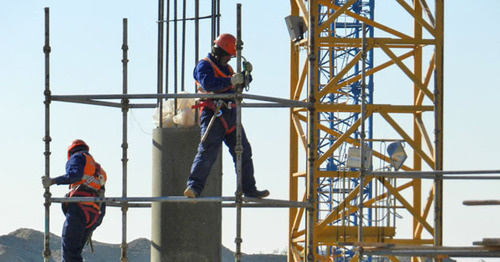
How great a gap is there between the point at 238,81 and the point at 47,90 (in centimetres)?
198

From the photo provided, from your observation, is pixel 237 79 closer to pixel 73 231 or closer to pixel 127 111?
pixel 127 111

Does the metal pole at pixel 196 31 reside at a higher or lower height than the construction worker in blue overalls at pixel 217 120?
higher

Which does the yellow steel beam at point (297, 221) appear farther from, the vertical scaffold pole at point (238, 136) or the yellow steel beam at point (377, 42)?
the vertical scaffold pole at point (238, 136)

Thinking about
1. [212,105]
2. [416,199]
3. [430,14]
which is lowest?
[416,199]

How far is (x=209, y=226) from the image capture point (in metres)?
13.9

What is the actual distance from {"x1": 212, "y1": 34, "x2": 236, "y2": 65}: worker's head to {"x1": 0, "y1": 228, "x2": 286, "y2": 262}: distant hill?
159 feet

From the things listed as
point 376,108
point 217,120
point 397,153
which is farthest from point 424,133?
point 217,120

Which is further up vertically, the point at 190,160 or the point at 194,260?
the point at 190,160

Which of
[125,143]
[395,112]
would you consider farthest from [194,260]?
[395,112]

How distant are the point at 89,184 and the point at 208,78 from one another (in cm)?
189

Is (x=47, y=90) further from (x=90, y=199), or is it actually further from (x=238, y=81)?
(x=238, y=81)

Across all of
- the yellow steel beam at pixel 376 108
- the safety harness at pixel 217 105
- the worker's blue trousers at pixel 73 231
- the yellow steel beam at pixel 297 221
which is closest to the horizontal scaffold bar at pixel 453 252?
the safety harness at pixel 217 105

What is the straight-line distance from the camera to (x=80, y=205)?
14.0 metres

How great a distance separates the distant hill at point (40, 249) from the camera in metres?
63.7
